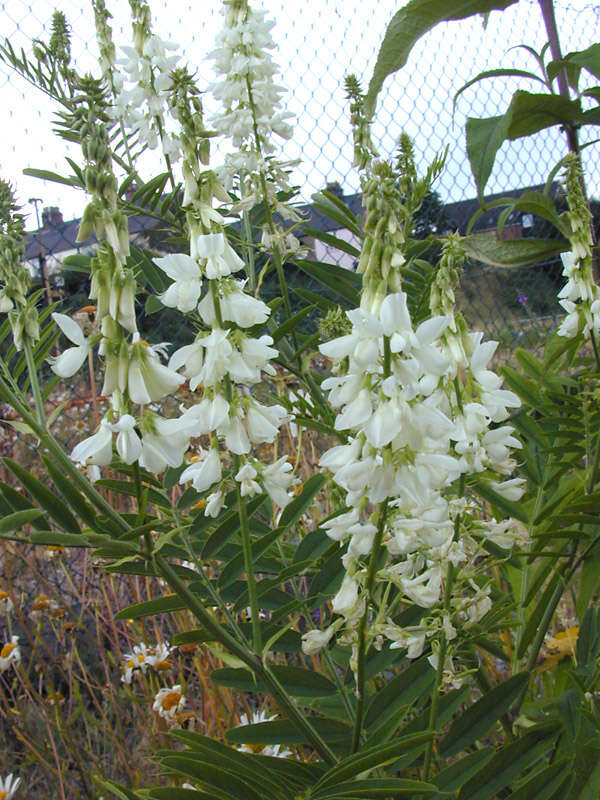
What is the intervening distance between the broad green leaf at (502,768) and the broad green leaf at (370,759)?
13cm

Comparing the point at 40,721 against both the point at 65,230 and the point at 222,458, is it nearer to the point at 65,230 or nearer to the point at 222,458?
the point at 65,230

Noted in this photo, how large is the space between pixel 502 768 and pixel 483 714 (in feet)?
0.17

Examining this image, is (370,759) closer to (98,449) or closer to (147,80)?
(98,449)

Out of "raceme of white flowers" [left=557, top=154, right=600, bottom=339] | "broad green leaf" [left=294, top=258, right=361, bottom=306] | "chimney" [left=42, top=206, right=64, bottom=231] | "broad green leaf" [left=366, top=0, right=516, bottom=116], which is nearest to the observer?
"broad green leaf" [left=366, top=0, right=516, bottom=116]

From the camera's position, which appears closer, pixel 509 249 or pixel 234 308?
pixel 234 308

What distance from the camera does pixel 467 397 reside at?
0.67 metres

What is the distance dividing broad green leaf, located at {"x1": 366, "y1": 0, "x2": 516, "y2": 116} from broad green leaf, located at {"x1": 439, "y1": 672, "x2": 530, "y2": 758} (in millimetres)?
666

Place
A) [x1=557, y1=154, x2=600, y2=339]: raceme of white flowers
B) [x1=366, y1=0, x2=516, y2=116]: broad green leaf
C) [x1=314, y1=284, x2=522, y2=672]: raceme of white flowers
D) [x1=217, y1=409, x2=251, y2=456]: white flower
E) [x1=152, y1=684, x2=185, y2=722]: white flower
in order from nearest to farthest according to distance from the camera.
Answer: [x1=314, y1=284, x2=522, y2=672]: raceme of white flowers → [x1=217, y1=409, x2=251, y2=456]: white flower → [x1=366, y1=0, x2=516, y2=116]: broad green leaf → [x1=557, y1=154, x2=600, y2=339]: raceme of white flowers → [x1=152, y1=684, x2=185, y2=722]: white flower

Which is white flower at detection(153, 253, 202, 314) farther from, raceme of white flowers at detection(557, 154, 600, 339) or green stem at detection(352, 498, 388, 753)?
raceme of white flowers at detection(557, 154, 600, 339)

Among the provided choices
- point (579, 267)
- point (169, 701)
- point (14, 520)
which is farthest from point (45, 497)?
point (169, 701)

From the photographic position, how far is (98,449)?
536 millimetres

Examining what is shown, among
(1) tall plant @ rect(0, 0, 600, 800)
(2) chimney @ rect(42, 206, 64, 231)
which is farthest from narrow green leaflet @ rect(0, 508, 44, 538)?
(2) chimney @ rect(42, 206, 64, 231)

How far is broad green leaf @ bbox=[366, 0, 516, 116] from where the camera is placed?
2.71 ft

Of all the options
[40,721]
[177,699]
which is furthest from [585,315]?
[40,721]
